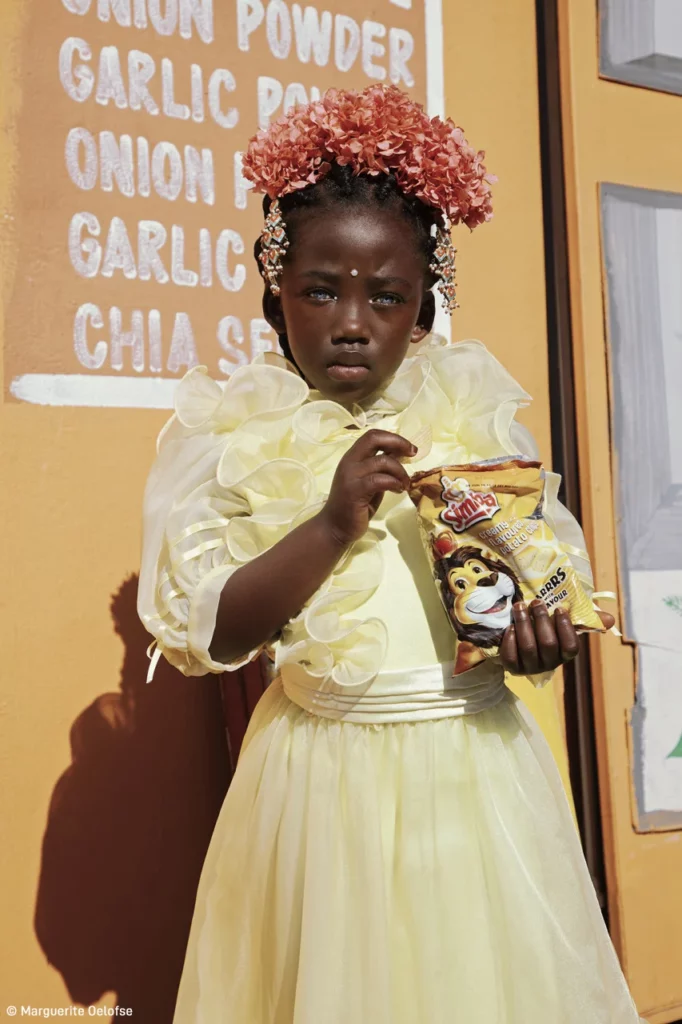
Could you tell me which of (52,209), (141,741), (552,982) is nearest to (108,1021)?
(141,741)

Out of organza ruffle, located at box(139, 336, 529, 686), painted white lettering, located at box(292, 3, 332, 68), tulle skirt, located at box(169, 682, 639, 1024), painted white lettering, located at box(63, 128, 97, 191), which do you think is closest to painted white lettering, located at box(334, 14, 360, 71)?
painted white lettering, located at box(292, 3, 332, 68)

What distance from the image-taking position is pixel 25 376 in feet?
6.00

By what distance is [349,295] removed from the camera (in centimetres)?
135

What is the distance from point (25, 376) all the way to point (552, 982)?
137cm

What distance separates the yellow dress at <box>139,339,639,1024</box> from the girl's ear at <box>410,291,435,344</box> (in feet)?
0.38

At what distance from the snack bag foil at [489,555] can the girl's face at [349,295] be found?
213 mm

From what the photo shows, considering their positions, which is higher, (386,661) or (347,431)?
(347,431)

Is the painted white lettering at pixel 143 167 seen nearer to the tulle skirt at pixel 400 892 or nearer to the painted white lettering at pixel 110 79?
the painted white lettering at pixel 110 79

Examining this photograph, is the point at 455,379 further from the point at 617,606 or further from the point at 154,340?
the point at 617,606

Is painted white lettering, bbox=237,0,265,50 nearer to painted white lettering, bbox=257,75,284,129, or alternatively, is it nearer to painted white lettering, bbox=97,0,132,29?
painted white lettering, bbox=257,75,284,129

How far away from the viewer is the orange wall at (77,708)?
1816 mm

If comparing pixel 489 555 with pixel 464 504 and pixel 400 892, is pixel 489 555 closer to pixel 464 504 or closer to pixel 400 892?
pixel 464 504

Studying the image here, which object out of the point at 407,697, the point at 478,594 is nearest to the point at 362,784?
the point at 407,697

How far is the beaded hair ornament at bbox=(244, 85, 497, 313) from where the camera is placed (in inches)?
53.9
